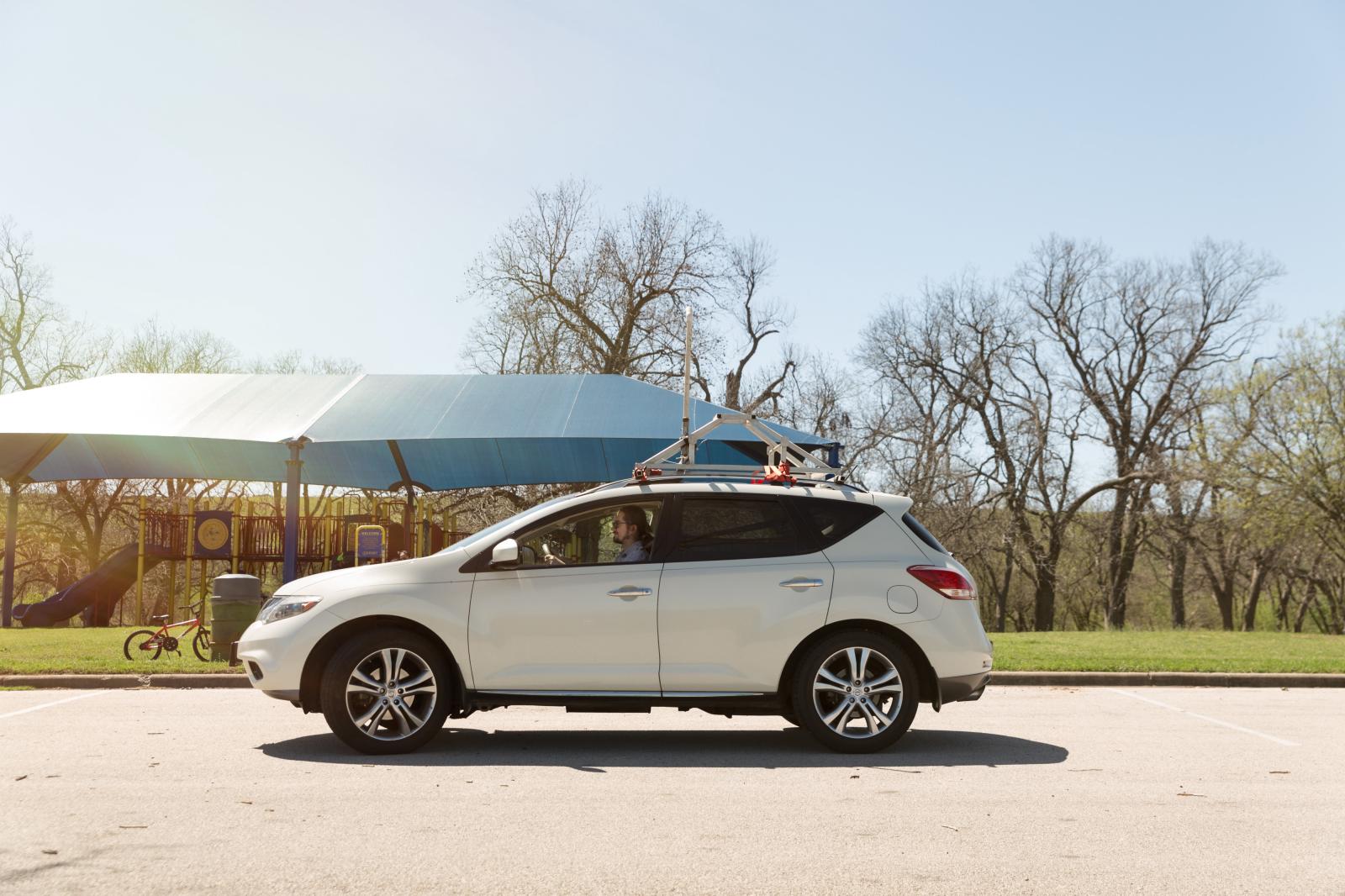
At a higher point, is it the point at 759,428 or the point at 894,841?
the point at 759,428

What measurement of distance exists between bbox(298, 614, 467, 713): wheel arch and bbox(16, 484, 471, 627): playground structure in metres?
16.0

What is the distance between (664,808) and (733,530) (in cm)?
241

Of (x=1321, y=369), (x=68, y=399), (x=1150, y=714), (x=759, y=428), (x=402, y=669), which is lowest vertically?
(x=1150, y=714)

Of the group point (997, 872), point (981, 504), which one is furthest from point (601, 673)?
point (981, 504)

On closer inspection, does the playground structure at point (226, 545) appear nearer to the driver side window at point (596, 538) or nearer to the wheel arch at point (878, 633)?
the driver side window at point (596, 538)

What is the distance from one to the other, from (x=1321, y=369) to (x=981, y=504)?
47.9 ft

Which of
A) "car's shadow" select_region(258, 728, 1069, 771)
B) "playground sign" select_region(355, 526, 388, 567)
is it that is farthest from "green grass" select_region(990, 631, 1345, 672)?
"playground sign" select_region(355, 526, 388, 567)

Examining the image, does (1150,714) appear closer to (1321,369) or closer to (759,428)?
(759,428)

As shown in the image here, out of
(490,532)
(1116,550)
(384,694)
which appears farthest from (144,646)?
(1116,550)

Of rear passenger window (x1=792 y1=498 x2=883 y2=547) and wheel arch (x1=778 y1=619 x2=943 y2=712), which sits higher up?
rear passenger window (x1=792 y1=498 x2=883 y2=547)

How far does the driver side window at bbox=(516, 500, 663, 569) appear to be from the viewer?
806 cm

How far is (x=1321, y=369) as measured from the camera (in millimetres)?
35531

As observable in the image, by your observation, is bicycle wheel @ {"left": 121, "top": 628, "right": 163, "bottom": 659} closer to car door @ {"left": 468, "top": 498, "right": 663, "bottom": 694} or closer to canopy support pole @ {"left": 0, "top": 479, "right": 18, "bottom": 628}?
car door @ {"left": 468, "top": 498, "right": 663, "bottom": 694}

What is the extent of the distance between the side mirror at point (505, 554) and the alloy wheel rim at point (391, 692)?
77 cm
